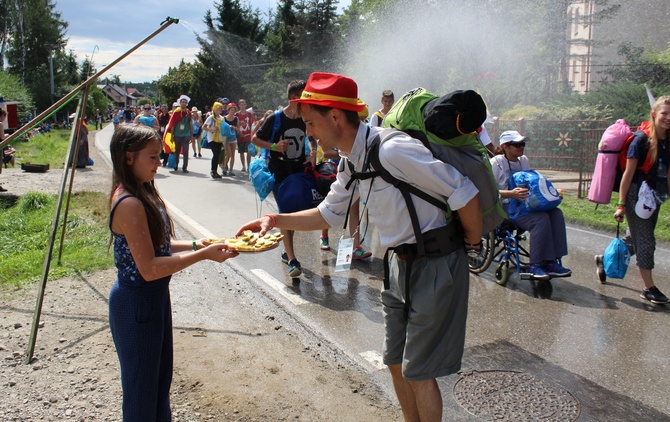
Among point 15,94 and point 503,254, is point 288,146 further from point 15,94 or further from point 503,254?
point 15,94

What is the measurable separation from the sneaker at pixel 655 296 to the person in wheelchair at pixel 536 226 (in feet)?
2.32

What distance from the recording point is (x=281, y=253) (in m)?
7.14

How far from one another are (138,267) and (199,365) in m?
1.63

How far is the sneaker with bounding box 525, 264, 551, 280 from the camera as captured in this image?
5758 millimetres

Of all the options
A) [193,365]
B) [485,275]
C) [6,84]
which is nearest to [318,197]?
[485,275]

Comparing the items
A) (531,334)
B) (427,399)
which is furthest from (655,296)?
(427,399)

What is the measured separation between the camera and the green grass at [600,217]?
27.8 ft

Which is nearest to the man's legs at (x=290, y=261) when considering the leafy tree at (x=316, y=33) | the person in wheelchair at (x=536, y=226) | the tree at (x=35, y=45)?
the person in wheelchair at (x=536, y=226)

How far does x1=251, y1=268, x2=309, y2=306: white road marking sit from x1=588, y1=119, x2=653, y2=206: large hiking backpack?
9.94 ft

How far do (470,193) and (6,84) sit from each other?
1476 inches

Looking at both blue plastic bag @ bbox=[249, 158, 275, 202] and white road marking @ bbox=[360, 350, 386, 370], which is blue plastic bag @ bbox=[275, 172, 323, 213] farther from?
white road marking @ bbox=[360, 350, 386, 370]

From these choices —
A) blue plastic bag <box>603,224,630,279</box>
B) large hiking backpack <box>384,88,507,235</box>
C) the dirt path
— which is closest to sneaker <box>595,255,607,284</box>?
blue plastic bag <box>603,224,630,279</box>

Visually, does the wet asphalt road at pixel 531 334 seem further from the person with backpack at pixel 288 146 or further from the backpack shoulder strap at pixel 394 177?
the backpack shoulder strap at pixel 394 177

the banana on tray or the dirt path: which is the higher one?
the banana on tray
